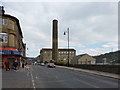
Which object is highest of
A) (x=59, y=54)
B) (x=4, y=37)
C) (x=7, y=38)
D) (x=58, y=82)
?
(x=4, y=37)

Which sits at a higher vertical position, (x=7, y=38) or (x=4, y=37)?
(x=4, y=37)

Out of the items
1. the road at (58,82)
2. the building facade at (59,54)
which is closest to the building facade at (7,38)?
the road at (58,82)

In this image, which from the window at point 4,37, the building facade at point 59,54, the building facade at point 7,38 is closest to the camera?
the building facade at point 7,38

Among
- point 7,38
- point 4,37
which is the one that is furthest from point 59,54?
point 4,37

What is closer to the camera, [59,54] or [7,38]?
[7,38]

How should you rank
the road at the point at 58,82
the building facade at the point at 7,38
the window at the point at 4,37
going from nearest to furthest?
the road at the point at 58,82
the building facade at the point at 7,38
the window at the point at 4,37

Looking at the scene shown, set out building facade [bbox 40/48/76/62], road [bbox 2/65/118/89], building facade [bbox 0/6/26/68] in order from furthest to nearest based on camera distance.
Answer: building facade [bbox 40/48/76/62] < building facade [bbox 0/6/26/68] < road [bbox 2/65/118/89]

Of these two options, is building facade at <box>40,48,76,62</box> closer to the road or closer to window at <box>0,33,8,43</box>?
window at <box>0,33,8,43</box>

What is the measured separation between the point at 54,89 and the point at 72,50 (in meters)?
135

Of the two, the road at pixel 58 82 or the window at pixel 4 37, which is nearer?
the road at pixel 58 82

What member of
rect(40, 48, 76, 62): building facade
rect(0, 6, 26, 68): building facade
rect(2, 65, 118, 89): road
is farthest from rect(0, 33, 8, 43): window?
rect(40, 48, 76, 62): building facade

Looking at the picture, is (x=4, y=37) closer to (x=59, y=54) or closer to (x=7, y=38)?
(x=7, y=38)

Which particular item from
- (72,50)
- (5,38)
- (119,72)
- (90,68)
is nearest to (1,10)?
(5,38)

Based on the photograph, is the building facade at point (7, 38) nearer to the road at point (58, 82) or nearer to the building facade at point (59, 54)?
the road at point (58, 82)
